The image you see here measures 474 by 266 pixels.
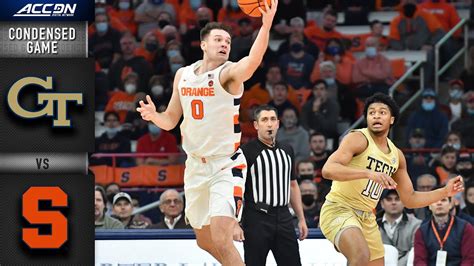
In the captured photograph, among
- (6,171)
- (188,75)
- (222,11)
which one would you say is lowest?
(6,171)

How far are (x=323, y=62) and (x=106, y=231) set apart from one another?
5.82 meters

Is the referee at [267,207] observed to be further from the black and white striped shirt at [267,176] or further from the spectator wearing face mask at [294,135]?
the spectator wearing face mask at [294,135]

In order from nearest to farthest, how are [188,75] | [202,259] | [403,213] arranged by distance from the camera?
[188,75] → [202,259] → [403,213]

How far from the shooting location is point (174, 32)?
16578 millimetres

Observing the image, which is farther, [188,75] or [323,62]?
[323,62]

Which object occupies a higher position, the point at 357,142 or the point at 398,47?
the point at 398,47

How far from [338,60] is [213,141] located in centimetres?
752

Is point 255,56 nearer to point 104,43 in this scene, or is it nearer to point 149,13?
point 104,43

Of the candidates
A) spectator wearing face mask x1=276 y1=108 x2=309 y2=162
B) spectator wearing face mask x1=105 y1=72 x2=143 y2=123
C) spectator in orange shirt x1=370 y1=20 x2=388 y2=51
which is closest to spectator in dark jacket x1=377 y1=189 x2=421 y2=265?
spectator wearing face mask x1=276 y1=108 x2=309 y2=162

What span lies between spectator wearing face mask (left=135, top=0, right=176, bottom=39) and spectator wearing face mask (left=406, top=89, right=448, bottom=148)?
3845 mm

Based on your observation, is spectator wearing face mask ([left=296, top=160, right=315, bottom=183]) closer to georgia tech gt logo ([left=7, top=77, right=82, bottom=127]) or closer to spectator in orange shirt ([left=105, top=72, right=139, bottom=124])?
spectator in orange shirt ([left=105, top=72, right=139, bottom=124])

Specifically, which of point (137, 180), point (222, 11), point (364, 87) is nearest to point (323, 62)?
point (364, 87)

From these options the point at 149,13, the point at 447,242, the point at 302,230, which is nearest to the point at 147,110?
the point at 302,230

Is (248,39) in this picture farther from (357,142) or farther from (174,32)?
(357,142)
